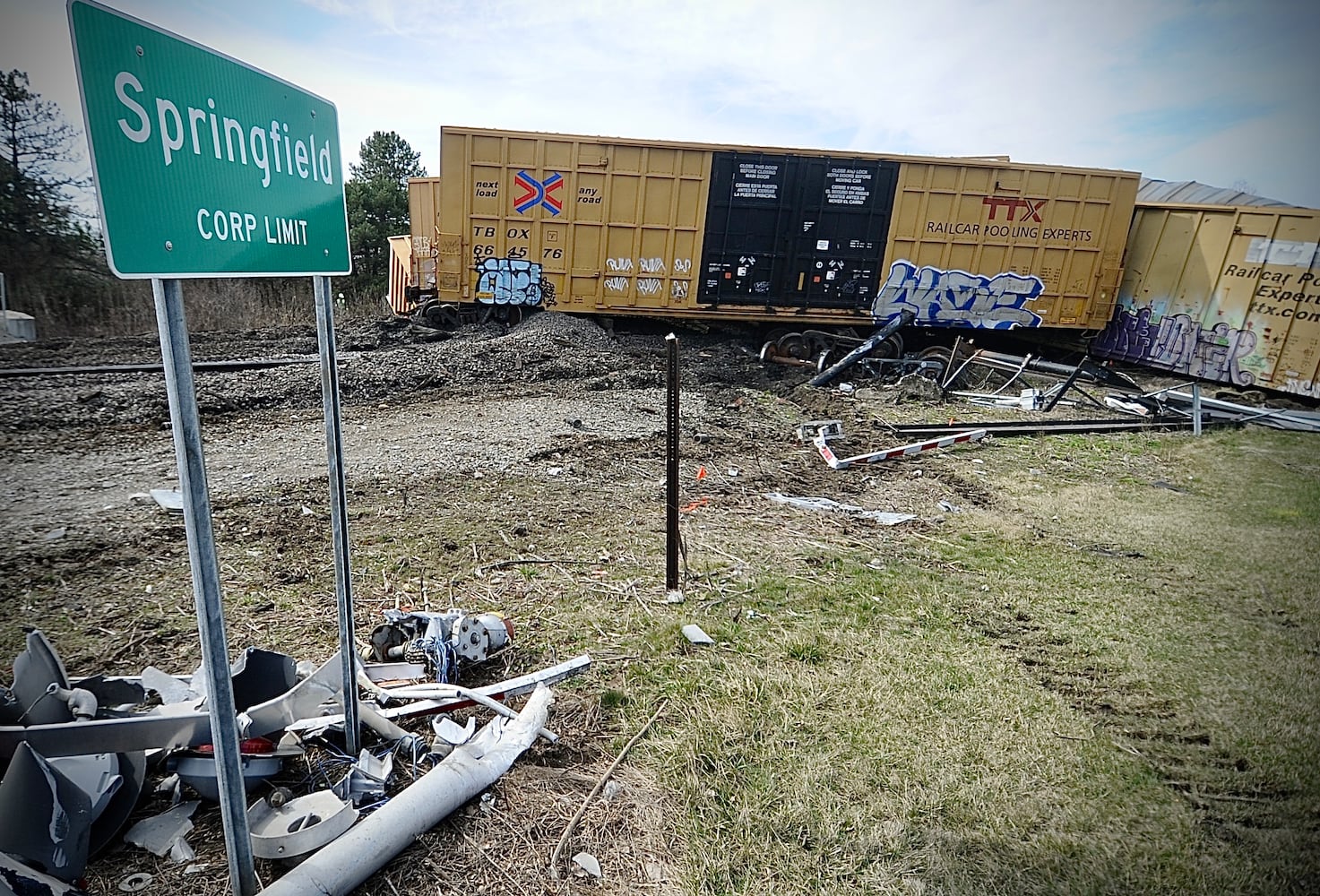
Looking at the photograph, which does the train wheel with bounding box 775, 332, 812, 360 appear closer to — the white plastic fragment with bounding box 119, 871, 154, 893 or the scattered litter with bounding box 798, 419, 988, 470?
the scattered litter with bounding box 798, 419, 988, 470

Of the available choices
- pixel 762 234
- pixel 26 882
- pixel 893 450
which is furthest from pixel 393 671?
pixel 762 234

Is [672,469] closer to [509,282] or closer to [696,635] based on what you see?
[696,635]

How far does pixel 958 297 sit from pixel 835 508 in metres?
Result: 8.88

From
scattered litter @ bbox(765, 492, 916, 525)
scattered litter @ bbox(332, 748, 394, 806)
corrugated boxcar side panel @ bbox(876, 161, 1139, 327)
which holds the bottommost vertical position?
scattered litter @ bbox(765, 492, 916, 525)

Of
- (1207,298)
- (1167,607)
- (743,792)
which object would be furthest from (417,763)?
(1207,298)

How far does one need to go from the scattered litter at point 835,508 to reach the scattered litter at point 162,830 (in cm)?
473

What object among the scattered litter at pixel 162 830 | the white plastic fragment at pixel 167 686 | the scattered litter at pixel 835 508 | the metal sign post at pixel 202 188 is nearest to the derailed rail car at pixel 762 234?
the scattered litter at pixel 835 508

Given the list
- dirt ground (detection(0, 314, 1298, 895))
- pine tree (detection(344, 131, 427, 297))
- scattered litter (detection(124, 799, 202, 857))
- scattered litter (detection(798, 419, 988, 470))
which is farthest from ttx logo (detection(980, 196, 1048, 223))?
pine tree (detection(344, 131, 427, 297))

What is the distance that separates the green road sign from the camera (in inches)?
47.3

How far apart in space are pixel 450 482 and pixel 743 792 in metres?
4.10

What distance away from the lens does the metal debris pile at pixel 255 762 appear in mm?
1865

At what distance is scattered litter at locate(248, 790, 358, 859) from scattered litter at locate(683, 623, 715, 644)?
75.6 inches

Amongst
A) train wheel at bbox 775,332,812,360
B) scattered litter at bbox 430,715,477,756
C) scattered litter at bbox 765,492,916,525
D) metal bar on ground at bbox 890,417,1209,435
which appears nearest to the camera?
scattered litter at bbox 430,715,477,756

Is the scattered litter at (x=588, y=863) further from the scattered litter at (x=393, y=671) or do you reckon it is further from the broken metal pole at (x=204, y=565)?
the scattered litter at (x=393, y=671)
